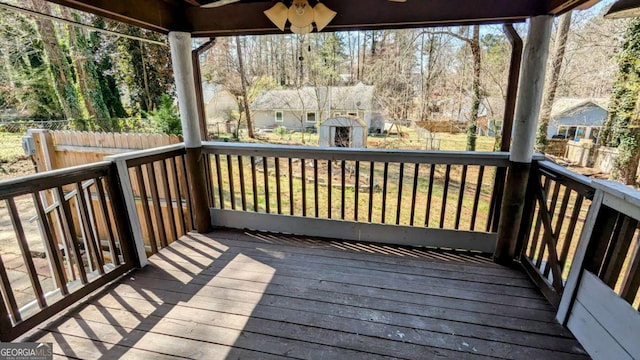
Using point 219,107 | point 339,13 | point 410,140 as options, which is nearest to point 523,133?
point 339,13

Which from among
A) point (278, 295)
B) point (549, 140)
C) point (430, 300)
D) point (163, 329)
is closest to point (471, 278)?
point (430, 300)

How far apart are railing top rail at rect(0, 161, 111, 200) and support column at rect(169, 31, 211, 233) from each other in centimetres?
82

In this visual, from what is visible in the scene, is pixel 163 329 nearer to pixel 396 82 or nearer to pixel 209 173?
pixel 209 173

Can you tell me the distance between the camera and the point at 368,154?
274 centimetres

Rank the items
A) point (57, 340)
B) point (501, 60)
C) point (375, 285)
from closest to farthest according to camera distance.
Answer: point (57, 340) → point (375, 285) → point (501, 60)

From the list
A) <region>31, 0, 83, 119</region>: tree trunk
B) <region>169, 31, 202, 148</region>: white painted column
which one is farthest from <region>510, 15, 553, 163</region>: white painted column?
<region>31, 0, 83, 119</region>: tree trunk

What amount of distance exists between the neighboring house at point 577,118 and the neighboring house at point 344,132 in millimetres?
5354

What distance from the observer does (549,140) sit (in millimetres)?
8398

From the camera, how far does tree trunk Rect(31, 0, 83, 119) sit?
29.4 feet

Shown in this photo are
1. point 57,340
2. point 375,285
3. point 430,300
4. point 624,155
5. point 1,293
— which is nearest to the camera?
point 1,293

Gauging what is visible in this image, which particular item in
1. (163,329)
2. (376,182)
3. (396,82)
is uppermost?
(396,82)

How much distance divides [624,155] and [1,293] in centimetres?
1089

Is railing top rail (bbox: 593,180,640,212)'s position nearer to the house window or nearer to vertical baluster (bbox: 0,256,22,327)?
vertical baluster (bbox: 0,256,22,327)

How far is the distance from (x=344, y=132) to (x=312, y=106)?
1876 mm
